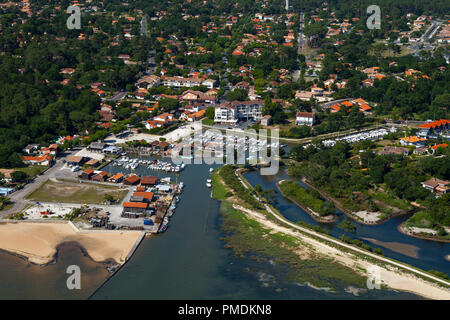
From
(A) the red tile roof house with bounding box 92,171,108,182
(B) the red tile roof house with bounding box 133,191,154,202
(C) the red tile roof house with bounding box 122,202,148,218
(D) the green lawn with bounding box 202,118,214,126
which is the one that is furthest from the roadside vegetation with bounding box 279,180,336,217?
(D) the green lawn with bounding box 202,118,214,126

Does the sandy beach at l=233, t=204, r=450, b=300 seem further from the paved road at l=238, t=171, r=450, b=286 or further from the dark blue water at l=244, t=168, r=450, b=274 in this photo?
the dark blue water at l=244, t=168, r=450, b=274

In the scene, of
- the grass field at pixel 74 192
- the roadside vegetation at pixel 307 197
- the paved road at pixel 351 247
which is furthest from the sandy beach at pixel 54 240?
the roadside vegetation at pixel 307 197

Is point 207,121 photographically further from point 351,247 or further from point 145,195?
point 351,247

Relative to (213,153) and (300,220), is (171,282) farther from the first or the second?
(213,153)

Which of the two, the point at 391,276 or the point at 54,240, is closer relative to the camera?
the point at 391,276

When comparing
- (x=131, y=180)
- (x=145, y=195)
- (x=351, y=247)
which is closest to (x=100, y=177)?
(x=131, y=180)


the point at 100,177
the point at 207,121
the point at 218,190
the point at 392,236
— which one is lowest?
the point at 392,236

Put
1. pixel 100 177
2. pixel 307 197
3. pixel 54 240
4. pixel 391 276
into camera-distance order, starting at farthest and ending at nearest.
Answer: pixel 100 177 → pixel 307 197 → pixel 54 240 → pixel 391 276
